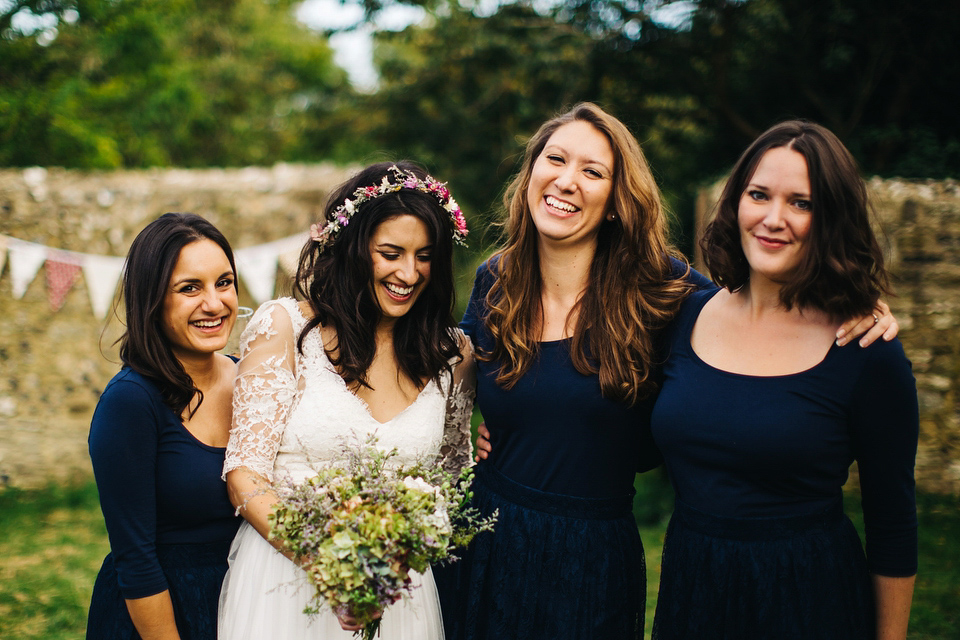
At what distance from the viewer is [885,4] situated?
682 cm

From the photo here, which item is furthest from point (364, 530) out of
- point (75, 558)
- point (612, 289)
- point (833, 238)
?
point (75, 558)

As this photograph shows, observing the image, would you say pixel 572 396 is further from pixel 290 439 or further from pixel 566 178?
pixel 290 439

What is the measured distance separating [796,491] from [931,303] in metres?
4.22

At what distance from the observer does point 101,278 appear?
644 centimetres

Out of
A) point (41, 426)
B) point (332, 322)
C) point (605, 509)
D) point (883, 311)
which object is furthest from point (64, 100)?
point (883, 311)

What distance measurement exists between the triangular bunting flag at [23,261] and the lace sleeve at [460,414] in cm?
499

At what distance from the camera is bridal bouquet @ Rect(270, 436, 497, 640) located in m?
2.04

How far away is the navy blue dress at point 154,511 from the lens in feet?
7.76

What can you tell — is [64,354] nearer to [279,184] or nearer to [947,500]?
[279,184]

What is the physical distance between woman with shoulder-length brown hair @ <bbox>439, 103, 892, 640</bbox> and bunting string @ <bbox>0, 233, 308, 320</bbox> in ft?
13.3

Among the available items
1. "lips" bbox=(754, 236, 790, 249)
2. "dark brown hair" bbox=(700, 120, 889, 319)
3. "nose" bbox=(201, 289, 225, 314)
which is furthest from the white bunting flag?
"dark brown hair" bbox=(700, 120, 889, 319)

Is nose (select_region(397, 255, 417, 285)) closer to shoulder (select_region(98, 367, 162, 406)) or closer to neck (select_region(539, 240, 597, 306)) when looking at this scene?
neck (select_region(539, 240, 597, 306))

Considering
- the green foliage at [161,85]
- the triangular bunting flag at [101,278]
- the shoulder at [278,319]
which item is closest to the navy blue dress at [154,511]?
the shoulder at [278,319]

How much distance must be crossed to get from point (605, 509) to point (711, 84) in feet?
21.4
